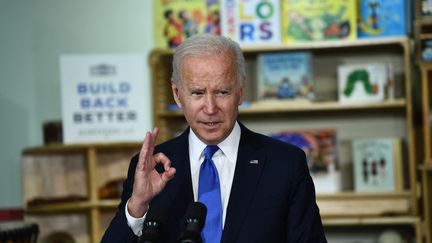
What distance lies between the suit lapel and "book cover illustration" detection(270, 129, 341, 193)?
230 cm

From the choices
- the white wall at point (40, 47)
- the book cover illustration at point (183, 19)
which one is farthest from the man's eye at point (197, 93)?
the white wall at point (40, 47)

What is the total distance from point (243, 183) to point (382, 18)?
2.59m

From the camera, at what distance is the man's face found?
6.29ft

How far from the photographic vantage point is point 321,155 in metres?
4.35

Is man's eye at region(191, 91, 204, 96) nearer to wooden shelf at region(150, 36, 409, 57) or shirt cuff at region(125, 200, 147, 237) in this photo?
shirt cuff at region(125, 200, 147, 237)

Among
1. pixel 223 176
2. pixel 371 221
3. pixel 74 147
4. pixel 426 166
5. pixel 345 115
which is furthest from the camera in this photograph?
pixel 345 115

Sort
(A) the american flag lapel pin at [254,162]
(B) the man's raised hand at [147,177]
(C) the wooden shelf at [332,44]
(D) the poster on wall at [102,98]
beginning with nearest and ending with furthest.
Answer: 1. (B) the man's raised hand at [147,177]
2. (A) the american flag lapel pin at [254,162]
3. (C) the wooden shelf at [332,44]
4. (D) the poster on wall at [102,98]

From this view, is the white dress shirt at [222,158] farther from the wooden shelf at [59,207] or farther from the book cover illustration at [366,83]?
the wooden shelf at [59,207]

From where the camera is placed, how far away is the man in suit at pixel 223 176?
1.92 m

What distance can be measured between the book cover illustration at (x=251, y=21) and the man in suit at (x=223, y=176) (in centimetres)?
236

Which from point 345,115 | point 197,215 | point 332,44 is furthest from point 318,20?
point 197,215

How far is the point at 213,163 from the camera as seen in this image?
2.02m

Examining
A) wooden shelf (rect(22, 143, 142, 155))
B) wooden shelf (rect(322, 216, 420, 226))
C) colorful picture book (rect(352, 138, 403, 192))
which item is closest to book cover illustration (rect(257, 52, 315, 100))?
colorful picture book (rect(352, 138, 403, 192))

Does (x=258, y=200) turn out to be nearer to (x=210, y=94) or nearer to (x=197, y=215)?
(x=210, y=94)
